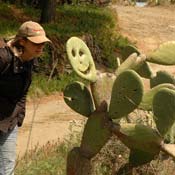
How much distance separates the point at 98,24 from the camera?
53.7 ft

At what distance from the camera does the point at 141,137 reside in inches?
182

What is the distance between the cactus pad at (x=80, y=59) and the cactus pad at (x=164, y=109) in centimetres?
61

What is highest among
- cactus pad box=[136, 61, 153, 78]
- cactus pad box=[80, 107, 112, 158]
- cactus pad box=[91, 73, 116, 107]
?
cactus pad box=[91, 73, 116, 107]

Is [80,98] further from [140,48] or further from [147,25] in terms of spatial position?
[147,25]

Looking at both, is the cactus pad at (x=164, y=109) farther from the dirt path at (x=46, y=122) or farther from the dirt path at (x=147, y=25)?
the dirt path at (x=147, y=25)

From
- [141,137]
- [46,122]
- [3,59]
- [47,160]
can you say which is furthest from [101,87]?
[46,122]

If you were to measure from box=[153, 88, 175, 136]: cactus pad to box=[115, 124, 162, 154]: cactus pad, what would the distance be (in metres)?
0.08

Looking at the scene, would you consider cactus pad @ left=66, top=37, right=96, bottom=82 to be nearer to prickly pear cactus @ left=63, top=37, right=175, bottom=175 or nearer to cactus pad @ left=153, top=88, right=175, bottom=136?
prickly pear cactus @ left=63, top=37, right=175, bottom=175

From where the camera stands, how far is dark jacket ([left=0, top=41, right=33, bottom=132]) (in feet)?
14.7

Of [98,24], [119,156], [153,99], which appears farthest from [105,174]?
[98,24]

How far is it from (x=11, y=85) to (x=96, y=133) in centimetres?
78

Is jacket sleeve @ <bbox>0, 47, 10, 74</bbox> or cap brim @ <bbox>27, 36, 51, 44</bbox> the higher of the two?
cap brim @ <bbox>27, 36, 51, 44</bbox>

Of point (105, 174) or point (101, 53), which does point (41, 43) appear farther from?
point (101, 53)

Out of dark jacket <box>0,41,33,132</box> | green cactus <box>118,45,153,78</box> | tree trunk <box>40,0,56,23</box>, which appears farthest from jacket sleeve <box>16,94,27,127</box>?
tree trunk <box>40,0,56,23</box>
